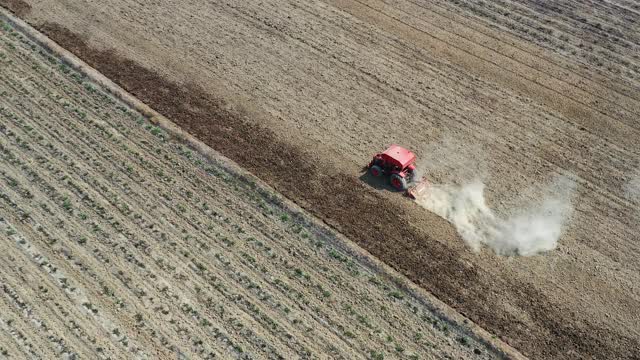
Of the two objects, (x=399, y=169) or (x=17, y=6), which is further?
(x=17, y=6)

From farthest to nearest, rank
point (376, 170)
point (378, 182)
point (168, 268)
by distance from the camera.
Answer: point (378, 182) → point (376, 170) → point (168, 268)

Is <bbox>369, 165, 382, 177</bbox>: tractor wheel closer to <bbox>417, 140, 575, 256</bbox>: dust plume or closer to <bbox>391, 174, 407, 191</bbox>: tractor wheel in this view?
<bbox>391, 174, 407, 191</bbox>: tractor wheel

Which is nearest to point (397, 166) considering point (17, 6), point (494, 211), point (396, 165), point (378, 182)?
point (396, 165)

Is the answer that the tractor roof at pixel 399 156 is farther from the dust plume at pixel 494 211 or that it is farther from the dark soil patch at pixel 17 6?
the dark soil patch at pixel 17 6

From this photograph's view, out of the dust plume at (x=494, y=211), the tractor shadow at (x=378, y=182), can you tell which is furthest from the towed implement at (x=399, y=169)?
the dust plume at (x=494, y=211)

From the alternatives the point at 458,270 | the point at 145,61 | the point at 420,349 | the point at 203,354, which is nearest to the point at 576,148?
the point at 458,270

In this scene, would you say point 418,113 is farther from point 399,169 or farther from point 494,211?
point 494,211
